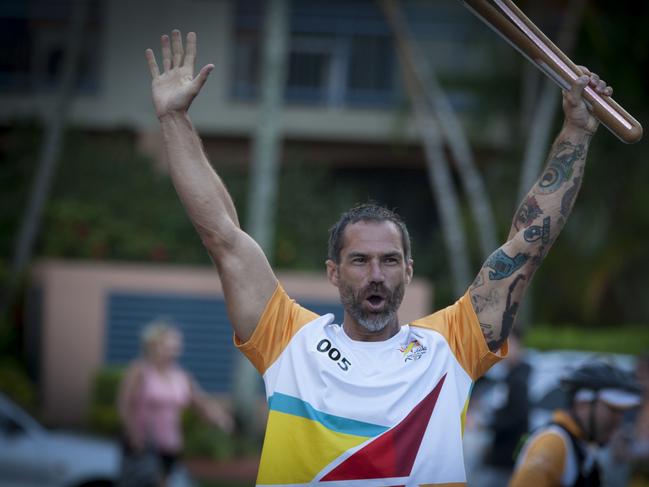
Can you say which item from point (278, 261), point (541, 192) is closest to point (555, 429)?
point (541, 192)

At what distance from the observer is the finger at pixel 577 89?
3.67 metres

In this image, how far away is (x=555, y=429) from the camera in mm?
4984

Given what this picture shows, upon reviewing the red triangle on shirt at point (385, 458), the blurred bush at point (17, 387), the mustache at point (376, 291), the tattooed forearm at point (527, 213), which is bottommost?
the blurred bush at point (17, 387)

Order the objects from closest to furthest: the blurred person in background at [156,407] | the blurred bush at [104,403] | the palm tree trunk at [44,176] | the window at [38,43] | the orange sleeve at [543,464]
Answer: the orange sleeve at [543,464], the blurred person in background at [156,407], the blurred bush at [104,403], the palm tree trunk at [44,176], the window at [38,43]

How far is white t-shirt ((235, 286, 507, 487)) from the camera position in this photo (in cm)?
359

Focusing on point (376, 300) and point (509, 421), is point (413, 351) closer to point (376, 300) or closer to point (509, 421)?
point (376, 300)

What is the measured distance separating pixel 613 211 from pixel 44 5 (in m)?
10.9

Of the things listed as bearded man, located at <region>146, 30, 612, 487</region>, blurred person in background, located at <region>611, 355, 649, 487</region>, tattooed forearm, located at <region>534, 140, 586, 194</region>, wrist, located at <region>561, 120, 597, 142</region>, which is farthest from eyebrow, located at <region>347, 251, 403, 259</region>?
blurred person in background, located at <region>611, 355, 649, 487</region>

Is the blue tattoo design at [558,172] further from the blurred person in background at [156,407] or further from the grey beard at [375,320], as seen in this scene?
the blurred person in background at [156,407]

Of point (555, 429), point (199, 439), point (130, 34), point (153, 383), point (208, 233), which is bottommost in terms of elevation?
point (199, 439)

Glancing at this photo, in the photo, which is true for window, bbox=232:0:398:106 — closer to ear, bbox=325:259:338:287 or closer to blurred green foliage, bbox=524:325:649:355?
blurred green foliage, bbox=524:325:649:355

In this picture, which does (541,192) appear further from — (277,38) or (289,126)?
(289,126)

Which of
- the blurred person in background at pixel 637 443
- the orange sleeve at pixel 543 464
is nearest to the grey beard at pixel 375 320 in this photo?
the orange sleeve at pixel 543 464

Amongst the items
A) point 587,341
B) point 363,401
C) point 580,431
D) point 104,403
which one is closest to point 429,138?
point 587,341
